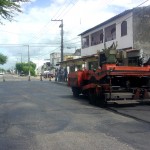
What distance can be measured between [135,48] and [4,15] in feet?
85.3

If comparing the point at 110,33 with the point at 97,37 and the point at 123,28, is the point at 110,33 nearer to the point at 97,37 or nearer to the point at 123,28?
the point at 123,28

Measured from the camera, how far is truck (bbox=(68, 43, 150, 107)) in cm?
1733

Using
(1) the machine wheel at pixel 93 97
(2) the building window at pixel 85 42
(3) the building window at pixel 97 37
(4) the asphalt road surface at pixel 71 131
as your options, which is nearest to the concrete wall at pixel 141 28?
(3) the building window at pixel 97 37

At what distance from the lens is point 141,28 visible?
115 ft

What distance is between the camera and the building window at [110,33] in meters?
41.0

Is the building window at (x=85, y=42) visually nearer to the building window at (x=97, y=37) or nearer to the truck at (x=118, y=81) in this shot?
the building window at (x=97, y=37)

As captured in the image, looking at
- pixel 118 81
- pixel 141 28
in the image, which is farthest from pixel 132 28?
pixel 118 81

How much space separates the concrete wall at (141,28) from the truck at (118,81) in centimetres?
1589

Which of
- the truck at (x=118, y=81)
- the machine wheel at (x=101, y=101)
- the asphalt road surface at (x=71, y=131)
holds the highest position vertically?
the truck at (x=118, y=81)

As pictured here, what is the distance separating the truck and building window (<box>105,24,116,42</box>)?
71.3 ft

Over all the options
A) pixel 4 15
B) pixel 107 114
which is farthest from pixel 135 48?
pixel 4 15

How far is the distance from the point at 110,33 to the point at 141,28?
7.93 meters

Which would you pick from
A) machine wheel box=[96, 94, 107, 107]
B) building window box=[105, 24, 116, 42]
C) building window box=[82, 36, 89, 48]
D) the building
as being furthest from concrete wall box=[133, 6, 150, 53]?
machine wheel box=[96, 94, 107, 107]

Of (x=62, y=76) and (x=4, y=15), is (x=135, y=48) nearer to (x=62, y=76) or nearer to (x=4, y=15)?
(x=62, y=76)
